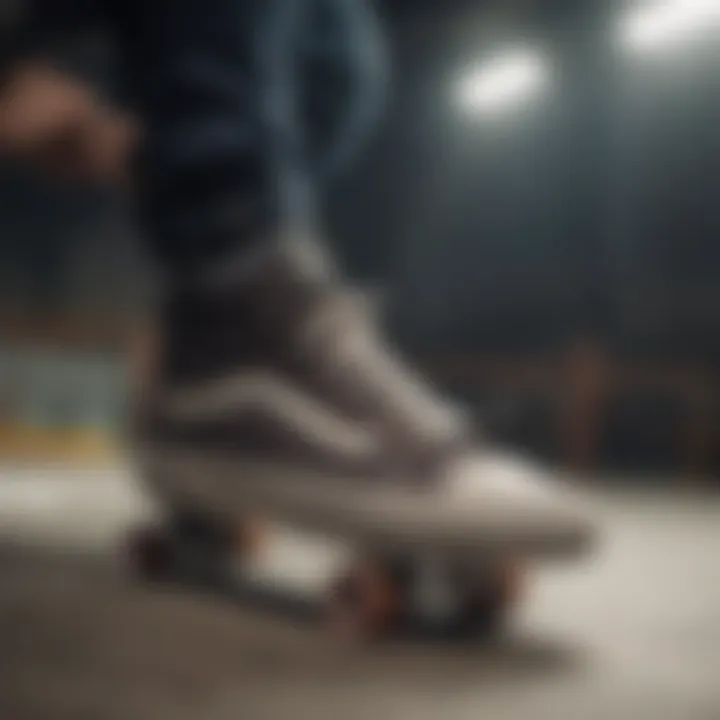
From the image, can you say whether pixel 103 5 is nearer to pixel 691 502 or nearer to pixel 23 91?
pixel 23 91

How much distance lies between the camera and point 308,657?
0.38 metres

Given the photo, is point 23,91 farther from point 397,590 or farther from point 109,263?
point 397,590

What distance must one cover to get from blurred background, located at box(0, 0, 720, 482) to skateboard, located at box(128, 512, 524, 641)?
0.04 metres

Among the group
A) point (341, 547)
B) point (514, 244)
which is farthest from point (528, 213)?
point (341, 547)

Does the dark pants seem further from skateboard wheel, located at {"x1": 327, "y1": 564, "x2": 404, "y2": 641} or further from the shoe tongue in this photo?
skateboard wheel, located at {"x1": 327, "y1": 564, "x2": 404, "y2": 641}

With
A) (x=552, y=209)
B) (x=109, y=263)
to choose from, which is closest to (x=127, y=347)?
(x=109, y=263)

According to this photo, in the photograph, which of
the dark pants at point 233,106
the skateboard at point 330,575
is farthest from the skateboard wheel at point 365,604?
the dark pants at point 233,106

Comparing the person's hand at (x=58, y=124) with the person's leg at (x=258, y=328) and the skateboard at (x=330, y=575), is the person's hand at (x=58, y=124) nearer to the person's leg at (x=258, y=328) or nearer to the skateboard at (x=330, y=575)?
the person's leg at (x=258, y=328)

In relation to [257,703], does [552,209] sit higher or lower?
higher

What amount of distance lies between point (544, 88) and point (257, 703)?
0.20 meters

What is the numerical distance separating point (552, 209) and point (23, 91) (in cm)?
16

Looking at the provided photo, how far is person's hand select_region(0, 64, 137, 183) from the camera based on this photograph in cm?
37

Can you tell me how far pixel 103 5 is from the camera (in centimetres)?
36

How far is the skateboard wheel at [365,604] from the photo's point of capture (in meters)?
0.37
